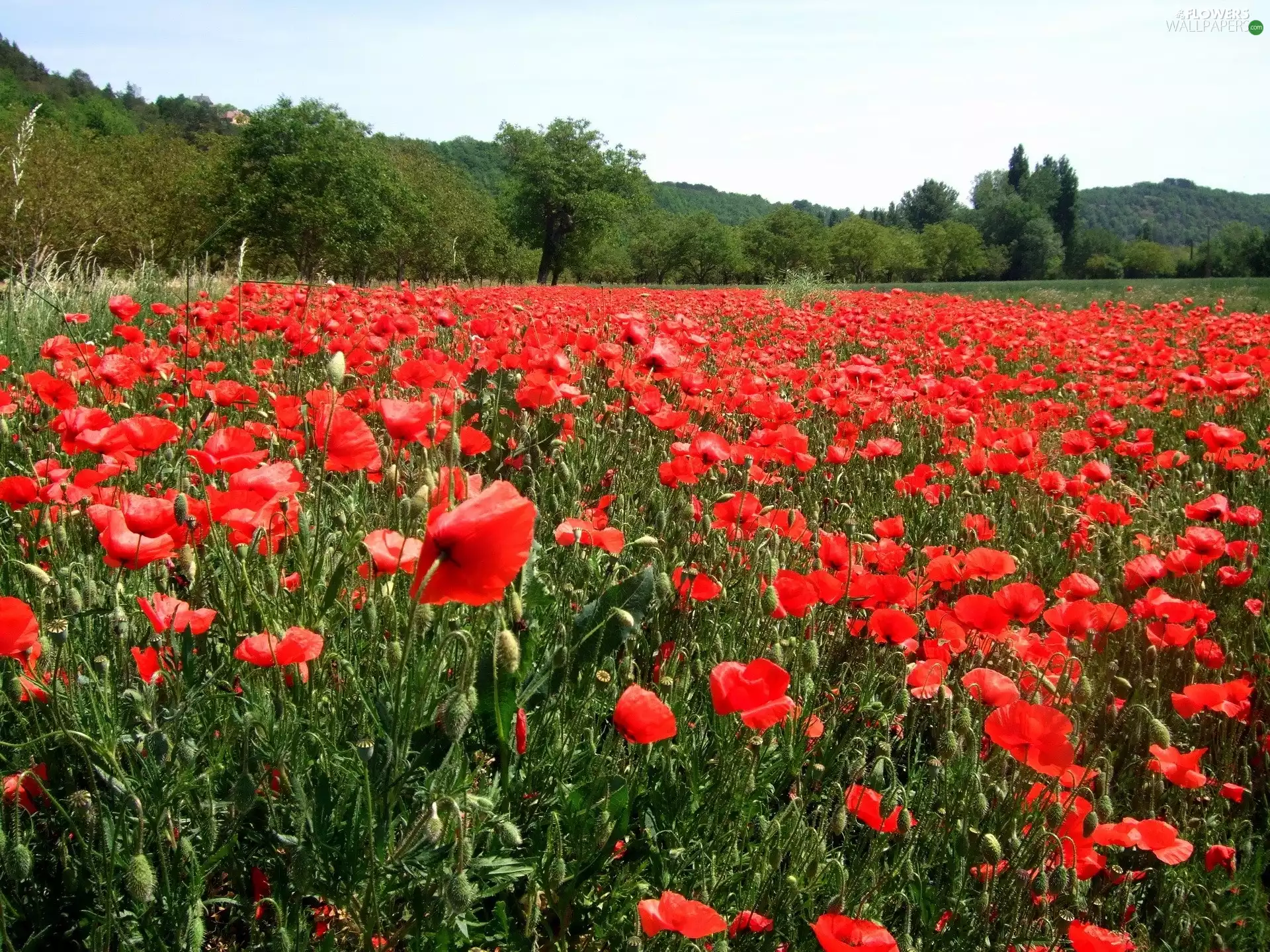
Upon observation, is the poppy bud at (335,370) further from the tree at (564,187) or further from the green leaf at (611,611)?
the tree at (564,187)

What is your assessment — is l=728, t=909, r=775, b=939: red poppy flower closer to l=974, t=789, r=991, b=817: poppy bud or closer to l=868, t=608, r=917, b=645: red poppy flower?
l=974, t=789, r=991, b=817: poppy bud

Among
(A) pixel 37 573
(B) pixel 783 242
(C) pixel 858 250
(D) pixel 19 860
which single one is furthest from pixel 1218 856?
(B) pixel 783 242

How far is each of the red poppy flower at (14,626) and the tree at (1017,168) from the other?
131340 mm

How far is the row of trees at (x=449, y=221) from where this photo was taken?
93.3 ft

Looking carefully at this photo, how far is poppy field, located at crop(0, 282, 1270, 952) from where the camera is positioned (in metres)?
1.29

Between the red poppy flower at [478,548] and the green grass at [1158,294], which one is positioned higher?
the green grass at [1158,294]

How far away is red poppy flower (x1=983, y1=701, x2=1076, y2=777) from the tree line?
161 centimetres

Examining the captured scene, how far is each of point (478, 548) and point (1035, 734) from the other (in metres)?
1.09

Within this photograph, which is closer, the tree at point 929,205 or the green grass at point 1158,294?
the green grass at point 1158,294

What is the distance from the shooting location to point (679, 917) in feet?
3.83

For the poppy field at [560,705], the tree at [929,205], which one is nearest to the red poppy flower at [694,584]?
the poppy field at [560,705]

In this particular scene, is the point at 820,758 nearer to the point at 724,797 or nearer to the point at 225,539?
the point at 724,797

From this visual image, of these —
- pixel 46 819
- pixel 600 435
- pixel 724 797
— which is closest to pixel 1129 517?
pixel 600 435

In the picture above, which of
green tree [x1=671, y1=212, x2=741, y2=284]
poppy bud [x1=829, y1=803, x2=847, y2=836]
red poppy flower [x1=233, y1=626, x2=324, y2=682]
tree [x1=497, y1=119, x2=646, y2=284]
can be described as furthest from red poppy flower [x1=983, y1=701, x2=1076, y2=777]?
green tree [x1=671, y1=212, x2=741, y2=284]
